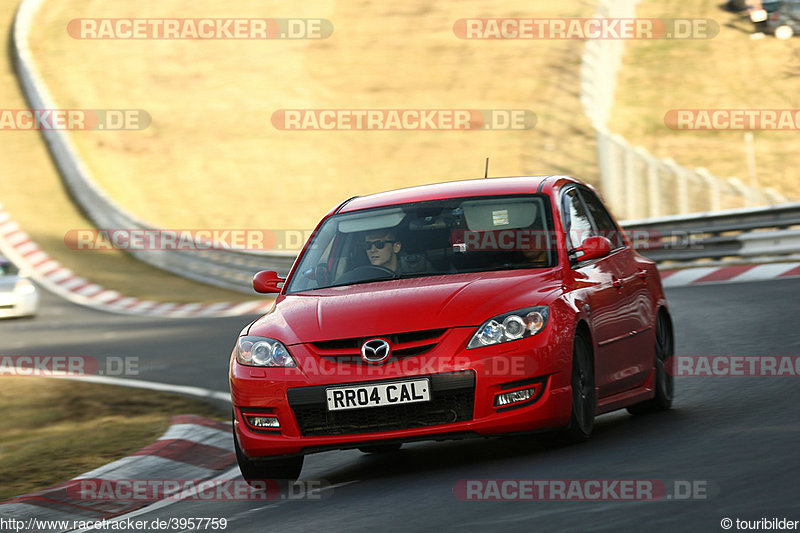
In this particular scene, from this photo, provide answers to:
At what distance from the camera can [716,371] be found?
11.2 metres

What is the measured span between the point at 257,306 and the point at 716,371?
12.8 metres

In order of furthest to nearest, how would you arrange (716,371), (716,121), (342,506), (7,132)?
(7,132)
(716,121)
(716,371)
(342,506)

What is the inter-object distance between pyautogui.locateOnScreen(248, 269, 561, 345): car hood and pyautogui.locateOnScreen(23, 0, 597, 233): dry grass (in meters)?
25.5

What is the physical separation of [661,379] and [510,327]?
86.9 inches

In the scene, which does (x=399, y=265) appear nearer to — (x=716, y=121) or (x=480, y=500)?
(x=480, y=500)

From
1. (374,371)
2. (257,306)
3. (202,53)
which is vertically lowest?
(257,306)

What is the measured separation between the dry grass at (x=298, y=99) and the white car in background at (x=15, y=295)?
32.4 ft

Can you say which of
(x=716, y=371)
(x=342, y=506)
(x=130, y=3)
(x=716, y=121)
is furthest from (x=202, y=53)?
(x=342, y=506)
